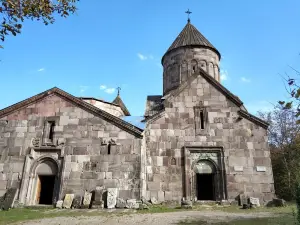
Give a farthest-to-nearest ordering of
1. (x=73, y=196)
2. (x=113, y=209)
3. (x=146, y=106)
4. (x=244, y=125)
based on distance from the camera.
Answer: (x=146, y=106), (x=244, y=125), (x=73, y=196), (x=113, y=209)

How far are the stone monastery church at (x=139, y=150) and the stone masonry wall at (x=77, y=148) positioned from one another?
39mm

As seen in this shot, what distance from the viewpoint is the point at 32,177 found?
35.8 feet

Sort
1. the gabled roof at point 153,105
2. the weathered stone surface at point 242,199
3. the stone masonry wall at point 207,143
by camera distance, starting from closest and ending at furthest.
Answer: the weathered stone surface at point 242,199
the stone masonry wall at point 207,143
the gabled roof at point 153,105

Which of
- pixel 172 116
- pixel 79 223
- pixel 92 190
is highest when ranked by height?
pixel 172 116

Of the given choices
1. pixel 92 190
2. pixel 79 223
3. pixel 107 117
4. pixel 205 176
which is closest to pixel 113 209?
pixel 92 190

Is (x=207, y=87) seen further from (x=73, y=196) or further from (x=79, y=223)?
(x=79, y=223)

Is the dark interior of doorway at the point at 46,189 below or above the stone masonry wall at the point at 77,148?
below

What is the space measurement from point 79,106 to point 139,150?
336 centimetres

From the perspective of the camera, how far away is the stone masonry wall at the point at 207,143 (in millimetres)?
11031

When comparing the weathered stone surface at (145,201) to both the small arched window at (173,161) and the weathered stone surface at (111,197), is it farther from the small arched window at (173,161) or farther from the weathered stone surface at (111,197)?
the small arched window at (173,161)

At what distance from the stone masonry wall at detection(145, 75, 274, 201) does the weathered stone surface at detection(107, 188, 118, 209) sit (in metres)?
1.57

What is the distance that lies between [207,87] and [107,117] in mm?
4957

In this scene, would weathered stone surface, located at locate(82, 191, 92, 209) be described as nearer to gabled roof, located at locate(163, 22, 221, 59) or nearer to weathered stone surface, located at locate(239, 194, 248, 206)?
weathered stone surface, located at locate(239, 194, 248, 206)

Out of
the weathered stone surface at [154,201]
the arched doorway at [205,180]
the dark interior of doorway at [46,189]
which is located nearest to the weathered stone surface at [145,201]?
the weathered stone surface at [154,201]
